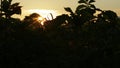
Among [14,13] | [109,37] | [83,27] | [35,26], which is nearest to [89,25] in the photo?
[83,27]

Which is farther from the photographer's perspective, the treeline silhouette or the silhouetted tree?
the silhouetted tree

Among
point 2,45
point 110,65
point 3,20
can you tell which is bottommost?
point 110,65

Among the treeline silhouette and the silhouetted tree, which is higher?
the silhouetted tree

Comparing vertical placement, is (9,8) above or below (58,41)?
above

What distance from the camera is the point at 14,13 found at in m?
6.10

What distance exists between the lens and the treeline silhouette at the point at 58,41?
218 inches

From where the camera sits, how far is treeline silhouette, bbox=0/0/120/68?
554cm

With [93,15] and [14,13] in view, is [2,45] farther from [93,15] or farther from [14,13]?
[93,15]

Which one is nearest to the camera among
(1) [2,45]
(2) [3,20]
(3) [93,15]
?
(1) [2,45]

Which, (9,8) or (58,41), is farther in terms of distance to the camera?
(9,8)

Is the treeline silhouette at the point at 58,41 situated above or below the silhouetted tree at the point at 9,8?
below

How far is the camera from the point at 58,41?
18.8 feet

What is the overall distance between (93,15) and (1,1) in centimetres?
169

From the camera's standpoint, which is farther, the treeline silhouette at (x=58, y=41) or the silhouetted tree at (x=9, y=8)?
the silhouetted tree at (x=9, y=8)
